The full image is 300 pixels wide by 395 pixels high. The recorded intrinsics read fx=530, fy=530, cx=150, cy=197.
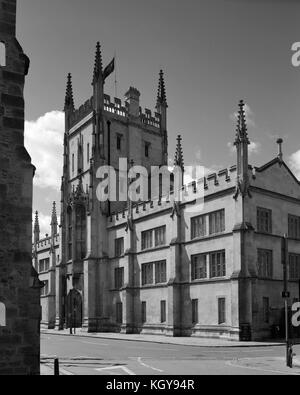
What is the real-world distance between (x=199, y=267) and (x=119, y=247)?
45.2 feet

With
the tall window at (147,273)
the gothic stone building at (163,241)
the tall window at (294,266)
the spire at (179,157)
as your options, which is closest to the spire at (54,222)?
the gothic stone building at (163,241)

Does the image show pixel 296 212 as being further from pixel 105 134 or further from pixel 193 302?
pixel 105 134

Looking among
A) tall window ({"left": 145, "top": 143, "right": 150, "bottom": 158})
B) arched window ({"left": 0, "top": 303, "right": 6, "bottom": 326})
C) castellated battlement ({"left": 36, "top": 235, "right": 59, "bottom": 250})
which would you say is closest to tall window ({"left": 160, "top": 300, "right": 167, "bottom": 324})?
tall window ({"left": 145, "top": 143, "right": 150, "bottom": 158})

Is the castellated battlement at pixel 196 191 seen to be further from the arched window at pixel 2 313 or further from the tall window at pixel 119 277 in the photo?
the arched window at pixel 2 313

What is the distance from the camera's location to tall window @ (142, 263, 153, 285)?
47.0 m

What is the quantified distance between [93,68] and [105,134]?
288 inches

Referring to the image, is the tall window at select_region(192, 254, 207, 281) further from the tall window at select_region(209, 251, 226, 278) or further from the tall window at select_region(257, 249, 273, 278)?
the tall window at select_region(257, 249, 273, 278)

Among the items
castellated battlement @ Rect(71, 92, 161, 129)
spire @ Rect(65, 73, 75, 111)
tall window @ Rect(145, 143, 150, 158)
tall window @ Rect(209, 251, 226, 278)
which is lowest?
tall window @ Rect(209, 251, 226, 278)

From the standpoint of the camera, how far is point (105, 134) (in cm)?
5666

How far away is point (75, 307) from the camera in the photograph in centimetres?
5759

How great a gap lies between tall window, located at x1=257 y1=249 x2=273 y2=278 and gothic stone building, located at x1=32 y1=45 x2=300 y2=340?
74mm

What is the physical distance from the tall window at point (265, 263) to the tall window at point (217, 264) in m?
2.53

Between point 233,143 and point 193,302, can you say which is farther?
point 193,302
